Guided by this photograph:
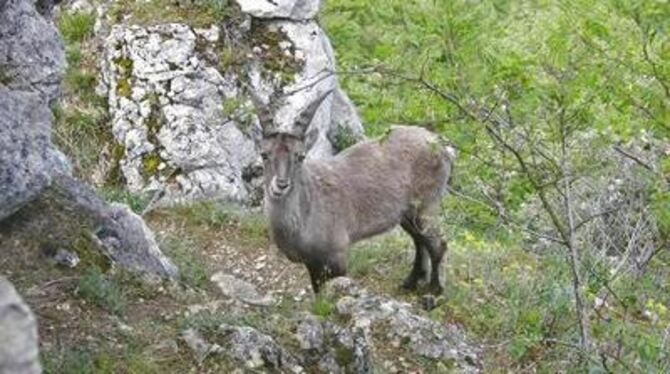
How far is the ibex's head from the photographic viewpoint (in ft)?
28.5

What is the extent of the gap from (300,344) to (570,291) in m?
2.06

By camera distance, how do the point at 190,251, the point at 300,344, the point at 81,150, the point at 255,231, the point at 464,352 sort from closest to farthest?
the point at 300,344 < the point at 464,352 < the point at 190,251 < the point at 255,231 < the point at 81,150

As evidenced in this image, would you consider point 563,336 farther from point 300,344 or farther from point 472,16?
point 472,16

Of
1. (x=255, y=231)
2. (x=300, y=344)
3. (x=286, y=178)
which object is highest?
(x=286, y=178)

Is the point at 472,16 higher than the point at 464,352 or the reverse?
higher

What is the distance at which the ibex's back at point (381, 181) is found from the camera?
31.8 feet

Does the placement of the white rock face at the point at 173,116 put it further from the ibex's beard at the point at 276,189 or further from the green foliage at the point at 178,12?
the ibex's beard at the point at 276,189

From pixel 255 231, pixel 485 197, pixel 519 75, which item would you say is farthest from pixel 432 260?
pixel 519 75

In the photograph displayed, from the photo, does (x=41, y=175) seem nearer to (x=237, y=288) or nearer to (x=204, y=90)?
(x=237, y=288)

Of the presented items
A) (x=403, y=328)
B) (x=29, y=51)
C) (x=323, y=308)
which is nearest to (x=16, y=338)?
(x=323, y=308)

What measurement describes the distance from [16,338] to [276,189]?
5652 millimetres

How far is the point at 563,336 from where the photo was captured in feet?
28.9

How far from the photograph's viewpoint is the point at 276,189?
8.74m

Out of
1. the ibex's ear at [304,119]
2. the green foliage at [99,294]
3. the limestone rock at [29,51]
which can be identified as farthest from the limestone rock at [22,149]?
the ibex's ear at [304,119]
